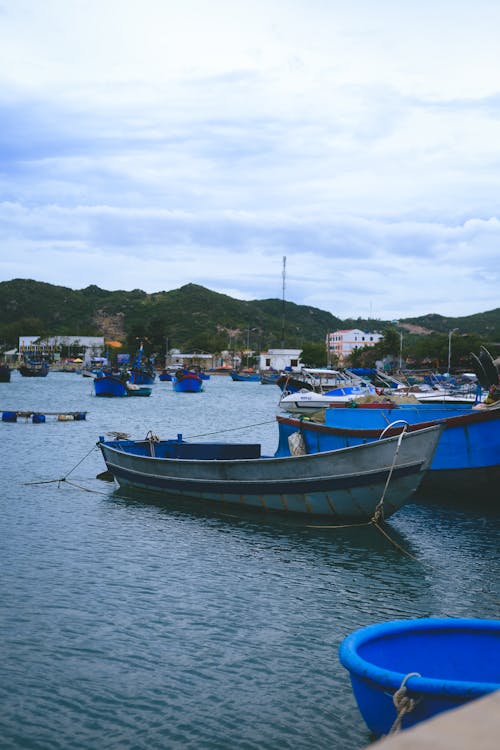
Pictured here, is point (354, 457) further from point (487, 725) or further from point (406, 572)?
point (487, 725)

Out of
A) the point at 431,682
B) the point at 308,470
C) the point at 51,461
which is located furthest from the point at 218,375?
the point at 431,682

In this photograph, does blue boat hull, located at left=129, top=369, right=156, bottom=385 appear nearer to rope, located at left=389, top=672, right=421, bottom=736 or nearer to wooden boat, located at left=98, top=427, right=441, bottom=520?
wooden boat, located at left=98, top=427, right=441, bottom=520

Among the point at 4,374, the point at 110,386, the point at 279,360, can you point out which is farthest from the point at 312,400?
the point at 279,360

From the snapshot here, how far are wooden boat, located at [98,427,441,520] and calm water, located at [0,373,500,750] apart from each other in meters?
0.58

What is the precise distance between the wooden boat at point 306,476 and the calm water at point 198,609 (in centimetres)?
58

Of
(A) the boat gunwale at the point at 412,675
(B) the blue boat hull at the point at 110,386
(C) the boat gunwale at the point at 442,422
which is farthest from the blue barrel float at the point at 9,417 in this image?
(A) the boat gunwale at the point at 412,675

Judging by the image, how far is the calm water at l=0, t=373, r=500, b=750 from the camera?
27.7ft

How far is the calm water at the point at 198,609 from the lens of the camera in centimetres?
845

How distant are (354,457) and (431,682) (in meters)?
10.8

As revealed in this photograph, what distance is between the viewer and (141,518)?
63.4 ft

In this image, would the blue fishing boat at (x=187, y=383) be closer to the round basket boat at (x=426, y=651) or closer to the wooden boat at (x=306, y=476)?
the wooden boat at (x=306, y=476)

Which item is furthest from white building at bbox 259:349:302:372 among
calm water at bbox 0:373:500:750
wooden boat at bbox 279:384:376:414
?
calm water at bbox 0:373:500:750

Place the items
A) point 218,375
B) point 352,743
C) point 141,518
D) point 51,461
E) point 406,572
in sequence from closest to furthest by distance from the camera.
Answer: point 352,743 < point 406,572 < point 141,518 < point 51,461 < point 218,375

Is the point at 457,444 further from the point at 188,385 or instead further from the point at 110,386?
the point at 188,385
